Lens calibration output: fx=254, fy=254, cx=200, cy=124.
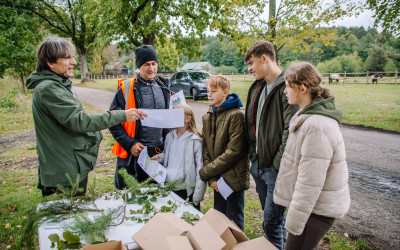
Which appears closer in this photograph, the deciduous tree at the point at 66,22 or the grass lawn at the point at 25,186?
the grass lawn at the point at 25,186

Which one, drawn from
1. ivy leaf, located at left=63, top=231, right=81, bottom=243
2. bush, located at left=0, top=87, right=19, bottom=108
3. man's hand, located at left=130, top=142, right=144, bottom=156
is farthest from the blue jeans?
bush, located at left=0, top=87, right=19, bottom=108

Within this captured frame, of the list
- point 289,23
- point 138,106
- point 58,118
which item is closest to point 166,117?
point 138,106

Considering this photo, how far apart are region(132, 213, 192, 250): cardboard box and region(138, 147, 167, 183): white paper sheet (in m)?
0.89

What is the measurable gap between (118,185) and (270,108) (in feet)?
5.65

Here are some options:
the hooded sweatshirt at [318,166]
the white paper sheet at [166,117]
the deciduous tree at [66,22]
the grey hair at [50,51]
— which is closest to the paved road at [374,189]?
the hooded sweatshirt at [318,166]

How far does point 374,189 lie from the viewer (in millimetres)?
4125

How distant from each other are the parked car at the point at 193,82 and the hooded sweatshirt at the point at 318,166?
43.1 ft

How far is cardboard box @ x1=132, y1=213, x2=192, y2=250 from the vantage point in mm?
1272

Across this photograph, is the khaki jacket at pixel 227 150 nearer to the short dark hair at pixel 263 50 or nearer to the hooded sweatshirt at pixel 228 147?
the hooded sweatshirt at pixel 228 147

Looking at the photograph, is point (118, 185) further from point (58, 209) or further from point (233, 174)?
point (233, 174)

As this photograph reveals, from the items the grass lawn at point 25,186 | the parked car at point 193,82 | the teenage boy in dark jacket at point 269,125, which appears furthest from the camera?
the parked car at point 193,82

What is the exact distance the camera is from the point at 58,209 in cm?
163

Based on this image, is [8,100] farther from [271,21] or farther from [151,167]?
[151,167]

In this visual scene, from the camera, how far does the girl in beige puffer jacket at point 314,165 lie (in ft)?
4.66
